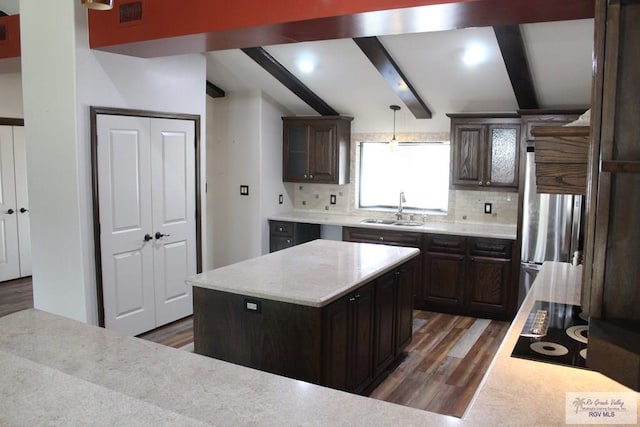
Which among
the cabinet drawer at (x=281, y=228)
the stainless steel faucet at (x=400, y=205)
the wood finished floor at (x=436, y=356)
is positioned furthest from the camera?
the cabinet drawer at (x=281, y=228)

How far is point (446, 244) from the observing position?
5.36 meters

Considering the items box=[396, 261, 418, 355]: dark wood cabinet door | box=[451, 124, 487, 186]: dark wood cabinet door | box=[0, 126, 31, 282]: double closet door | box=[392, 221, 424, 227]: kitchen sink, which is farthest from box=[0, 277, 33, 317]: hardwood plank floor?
box=[451, 124, 487, 186]: dark wood cabinet door

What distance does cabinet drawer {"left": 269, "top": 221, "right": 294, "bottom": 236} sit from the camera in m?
6.31

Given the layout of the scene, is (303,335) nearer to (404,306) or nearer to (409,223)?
(404,306)

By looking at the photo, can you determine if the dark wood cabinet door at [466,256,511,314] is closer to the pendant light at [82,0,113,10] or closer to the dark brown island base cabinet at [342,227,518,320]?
the dark brown island base cabinet at [342,227,518,320]

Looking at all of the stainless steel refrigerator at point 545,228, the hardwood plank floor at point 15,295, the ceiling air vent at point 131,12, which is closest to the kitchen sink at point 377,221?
the stainless steel refrigerator at point 545,228

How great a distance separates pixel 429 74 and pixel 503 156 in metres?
1.17

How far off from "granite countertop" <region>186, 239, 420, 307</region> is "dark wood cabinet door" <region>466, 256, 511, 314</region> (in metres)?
1.38

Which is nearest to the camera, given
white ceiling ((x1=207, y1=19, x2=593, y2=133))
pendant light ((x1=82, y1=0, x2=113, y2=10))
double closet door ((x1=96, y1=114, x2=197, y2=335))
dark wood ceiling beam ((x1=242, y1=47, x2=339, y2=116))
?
pendant light ((x1=82, y1=0, x2=113, y2=10))

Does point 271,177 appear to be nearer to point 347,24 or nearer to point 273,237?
point 273,237

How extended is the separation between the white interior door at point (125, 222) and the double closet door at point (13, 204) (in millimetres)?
2850

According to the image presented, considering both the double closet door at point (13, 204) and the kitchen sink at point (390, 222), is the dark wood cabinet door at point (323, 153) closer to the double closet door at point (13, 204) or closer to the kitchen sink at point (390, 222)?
the kitchen sink at point (390, 222)

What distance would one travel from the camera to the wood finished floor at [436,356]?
11.5 feet

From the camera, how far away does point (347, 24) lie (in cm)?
290
